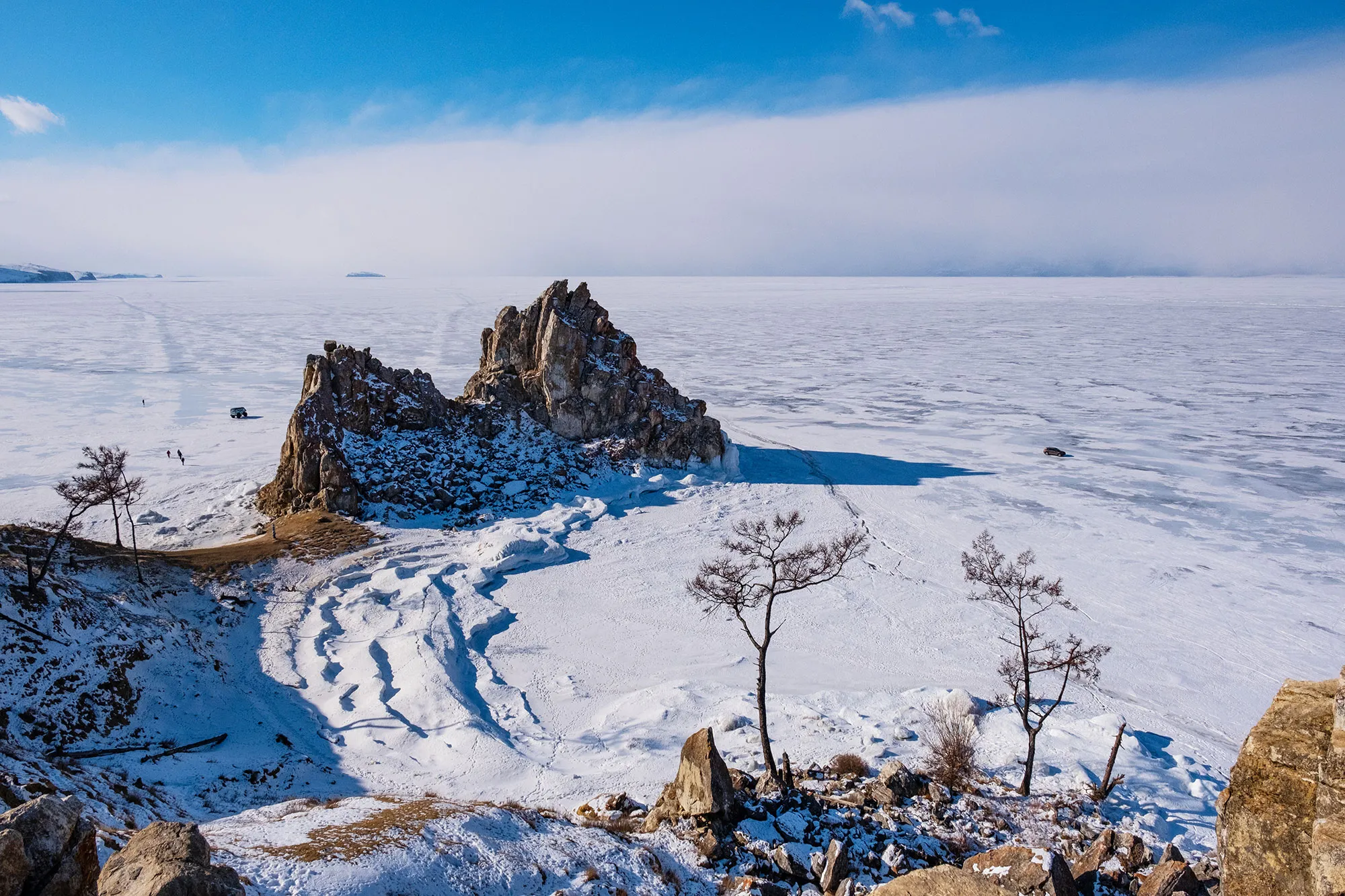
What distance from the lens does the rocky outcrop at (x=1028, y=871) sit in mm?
10289

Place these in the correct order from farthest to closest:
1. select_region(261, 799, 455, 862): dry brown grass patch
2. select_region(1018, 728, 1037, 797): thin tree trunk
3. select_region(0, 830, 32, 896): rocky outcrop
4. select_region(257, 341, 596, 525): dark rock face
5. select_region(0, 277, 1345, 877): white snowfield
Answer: select_region(257, 341, 596, 525): dark rock face
select_region(0, 277, 1345, 877): white snowfield
select_region(1018, 728, 1037, 797): thin tree trunk
select_region(261, 799, 455, 862): dry brown grass patch
select_region(0, 830, 32, 896): rocky outcrop

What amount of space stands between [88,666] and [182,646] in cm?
291

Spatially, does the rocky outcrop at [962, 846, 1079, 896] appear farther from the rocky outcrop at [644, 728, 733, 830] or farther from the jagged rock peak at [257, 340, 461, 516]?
the jagged rock peak at [257, 340, 461, 516]

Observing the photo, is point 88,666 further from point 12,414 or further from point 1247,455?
point 1247,455

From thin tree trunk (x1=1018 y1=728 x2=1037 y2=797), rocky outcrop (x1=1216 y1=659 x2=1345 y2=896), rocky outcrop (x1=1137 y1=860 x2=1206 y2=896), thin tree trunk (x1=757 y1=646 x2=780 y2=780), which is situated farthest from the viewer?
thin tree trunk (x1=1018 y1=728 x2=1037 y2=797)

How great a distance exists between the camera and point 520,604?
26.8 meters

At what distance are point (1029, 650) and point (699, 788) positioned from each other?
10026mm

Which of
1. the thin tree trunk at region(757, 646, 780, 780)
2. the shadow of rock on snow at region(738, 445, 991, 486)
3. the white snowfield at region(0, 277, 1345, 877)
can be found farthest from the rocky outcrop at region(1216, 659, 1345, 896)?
the shadow of rock on snow at region(738, 445, 991, 486)

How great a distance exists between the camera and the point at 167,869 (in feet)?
24.9

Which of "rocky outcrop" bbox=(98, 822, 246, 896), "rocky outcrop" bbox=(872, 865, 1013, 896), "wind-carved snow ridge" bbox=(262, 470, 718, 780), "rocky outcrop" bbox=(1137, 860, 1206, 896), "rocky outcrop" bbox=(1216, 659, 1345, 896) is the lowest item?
"wind-carved snow ridge" bbox=(262, 470, 718, 780)

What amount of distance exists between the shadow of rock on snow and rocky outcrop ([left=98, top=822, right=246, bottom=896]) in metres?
32.9

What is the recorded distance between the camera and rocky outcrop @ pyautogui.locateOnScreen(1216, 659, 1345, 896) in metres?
5.98

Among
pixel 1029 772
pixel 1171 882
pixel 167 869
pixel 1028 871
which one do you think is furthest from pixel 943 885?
pixel 167 869

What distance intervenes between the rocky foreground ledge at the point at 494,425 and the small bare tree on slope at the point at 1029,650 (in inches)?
750
